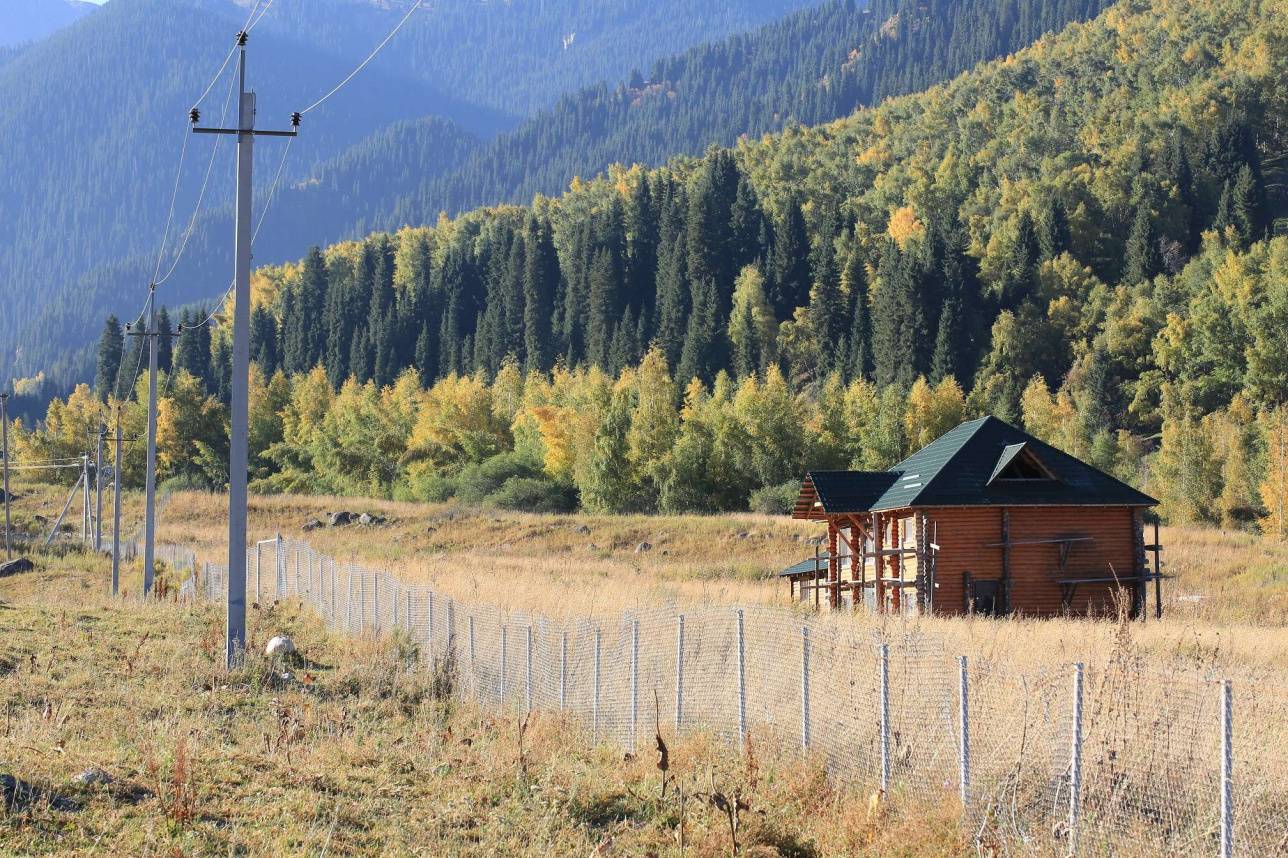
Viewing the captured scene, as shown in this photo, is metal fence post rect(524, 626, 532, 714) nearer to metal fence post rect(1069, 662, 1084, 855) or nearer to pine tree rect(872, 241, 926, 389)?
metal fence post rect(1069, 662, 1084, 855)

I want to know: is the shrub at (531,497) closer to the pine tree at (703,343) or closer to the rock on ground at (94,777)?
the pine tree at (703,343)

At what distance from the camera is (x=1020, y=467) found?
36.5 metres

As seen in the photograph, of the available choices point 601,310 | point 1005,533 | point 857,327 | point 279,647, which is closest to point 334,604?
point 279,647

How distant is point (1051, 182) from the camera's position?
433ft

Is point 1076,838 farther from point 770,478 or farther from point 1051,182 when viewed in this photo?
point 1051,182

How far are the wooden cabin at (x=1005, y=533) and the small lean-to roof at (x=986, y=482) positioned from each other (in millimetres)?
36

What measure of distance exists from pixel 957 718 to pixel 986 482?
22.7m

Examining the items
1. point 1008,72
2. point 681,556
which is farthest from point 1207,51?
point 681,556

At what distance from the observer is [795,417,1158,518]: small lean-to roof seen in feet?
116

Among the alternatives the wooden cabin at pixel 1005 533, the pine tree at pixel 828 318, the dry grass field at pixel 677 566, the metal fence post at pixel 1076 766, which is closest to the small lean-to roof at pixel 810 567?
the dry grass field at pixel 677 566

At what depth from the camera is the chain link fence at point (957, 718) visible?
34.9ft

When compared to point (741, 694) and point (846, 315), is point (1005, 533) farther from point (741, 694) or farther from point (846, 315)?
point (846, 315)

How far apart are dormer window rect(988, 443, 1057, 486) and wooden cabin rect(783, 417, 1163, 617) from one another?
0.03 metres

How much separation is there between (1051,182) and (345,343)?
76254 mm
